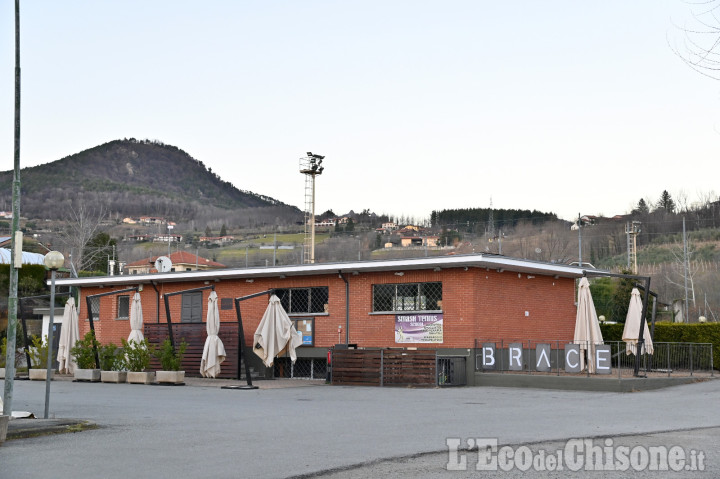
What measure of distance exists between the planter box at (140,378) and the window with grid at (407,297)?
686 cm

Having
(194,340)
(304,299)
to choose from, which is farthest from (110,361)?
(304,299)

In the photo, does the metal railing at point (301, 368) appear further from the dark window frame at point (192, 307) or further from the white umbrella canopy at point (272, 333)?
the dark window frame at point (192, 307)

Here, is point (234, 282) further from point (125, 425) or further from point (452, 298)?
point (125, 425)

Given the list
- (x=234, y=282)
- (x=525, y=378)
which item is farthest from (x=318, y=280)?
(x=525, y=378)

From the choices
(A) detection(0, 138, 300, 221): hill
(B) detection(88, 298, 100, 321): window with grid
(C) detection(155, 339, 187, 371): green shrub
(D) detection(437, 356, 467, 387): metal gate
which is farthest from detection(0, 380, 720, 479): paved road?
(A) detection(0, 138, 300, 221): hill

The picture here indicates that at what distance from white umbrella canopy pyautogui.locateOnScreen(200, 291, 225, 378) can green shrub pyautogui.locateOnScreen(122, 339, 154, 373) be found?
1.65 meters

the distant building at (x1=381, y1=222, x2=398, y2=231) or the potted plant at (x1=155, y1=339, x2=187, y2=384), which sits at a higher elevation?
the distant building at (x1=381, y1=222, x2=398, y2=231)

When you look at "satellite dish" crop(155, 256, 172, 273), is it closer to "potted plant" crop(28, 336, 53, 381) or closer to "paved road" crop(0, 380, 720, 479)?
"potted plant" crop(28, 336, 53, 381)

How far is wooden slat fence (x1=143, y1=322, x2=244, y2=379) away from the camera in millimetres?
26109

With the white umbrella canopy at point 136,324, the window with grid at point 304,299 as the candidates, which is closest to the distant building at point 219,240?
the window with grid at point 304,299

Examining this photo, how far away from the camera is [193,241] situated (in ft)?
413

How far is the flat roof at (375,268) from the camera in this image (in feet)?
76.3

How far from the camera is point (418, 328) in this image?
960 inches

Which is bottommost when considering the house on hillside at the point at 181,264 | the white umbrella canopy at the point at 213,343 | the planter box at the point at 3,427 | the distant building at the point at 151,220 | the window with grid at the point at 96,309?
the planter box at the point at 3,427
